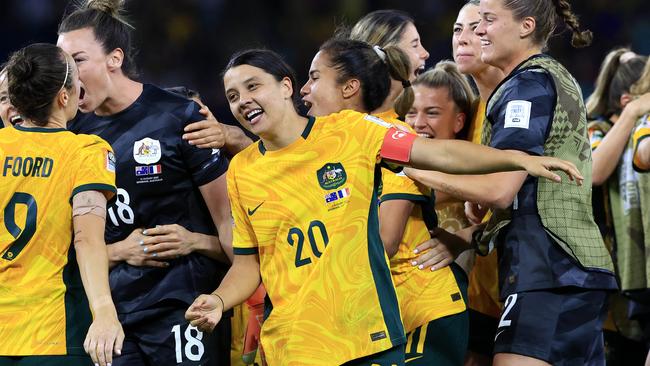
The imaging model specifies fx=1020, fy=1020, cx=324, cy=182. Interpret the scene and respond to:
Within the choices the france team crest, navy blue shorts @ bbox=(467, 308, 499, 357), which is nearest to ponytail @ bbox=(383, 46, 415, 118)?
the france team crest

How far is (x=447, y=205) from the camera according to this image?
5359 millimetres

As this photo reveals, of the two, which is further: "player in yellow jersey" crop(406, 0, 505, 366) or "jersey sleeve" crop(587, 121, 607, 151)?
"jersey sleeve" crop(587, 121, 607, 151)

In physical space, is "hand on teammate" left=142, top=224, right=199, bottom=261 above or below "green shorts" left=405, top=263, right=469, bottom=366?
above

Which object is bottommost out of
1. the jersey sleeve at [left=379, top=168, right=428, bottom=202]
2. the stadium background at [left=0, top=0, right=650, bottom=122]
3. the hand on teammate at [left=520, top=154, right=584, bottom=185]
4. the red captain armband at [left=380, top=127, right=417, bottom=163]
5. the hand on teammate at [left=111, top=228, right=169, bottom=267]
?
the hand on teammate at [left=111, top=228, right=169, bottom=267]

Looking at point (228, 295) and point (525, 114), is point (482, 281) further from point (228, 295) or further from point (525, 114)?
point (228, 295)

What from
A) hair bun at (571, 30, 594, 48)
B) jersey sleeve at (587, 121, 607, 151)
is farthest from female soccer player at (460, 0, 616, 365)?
jersey sleeve at (587, 121, 607, 151)

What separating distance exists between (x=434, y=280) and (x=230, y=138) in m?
1.31

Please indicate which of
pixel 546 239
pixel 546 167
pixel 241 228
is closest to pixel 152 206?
pixel 241 228

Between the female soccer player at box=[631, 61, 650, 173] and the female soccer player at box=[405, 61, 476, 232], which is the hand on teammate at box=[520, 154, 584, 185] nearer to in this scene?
the female soccer player at box=[405, 61, 476, 232]

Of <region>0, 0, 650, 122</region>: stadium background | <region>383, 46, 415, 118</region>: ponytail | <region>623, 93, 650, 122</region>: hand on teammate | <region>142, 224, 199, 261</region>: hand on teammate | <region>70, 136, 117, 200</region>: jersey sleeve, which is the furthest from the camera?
<region>0, 0, 650, 122</region>: stadium background

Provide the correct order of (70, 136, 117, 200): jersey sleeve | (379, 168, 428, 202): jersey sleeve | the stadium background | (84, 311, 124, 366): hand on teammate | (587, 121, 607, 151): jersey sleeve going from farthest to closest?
the stadium background, (587, 121, 607, 151): jersey sleeve, (379, 168, 428, 202): jersey sleeve, (70, 136, 117, 200): jersey sleeve, (84, 311, 124, 366): hand on teammate

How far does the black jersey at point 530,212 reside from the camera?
412 cm

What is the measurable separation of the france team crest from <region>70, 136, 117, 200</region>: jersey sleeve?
0.84 m

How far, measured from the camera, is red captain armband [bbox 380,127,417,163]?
3.92 meters
